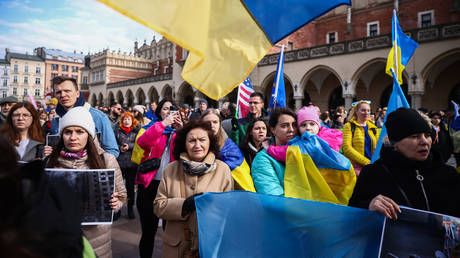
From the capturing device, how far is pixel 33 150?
293cm

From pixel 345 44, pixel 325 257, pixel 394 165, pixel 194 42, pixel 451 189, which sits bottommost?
pixel 325 257

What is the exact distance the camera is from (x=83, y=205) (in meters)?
1.99

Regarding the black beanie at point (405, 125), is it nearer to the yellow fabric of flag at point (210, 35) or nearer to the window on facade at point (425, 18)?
the yellow fabric of flag at point (210, 35)

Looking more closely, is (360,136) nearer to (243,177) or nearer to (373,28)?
(243,177)

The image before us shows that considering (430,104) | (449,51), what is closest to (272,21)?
(449,51)

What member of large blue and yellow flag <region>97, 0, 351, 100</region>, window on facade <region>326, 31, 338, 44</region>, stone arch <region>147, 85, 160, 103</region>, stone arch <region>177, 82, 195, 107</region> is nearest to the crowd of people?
large blue and yellow flag <region>97, 0, 351, 100</region>

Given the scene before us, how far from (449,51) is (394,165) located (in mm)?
15931

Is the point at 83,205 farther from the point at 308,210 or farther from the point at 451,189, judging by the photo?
the point at 451,189

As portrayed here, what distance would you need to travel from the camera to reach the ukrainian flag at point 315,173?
2412mm

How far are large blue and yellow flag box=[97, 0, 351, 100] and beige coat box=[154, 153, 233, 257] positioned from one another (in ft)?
3.30

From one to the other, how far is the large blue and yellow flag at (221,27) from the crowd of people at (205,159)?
710 mm

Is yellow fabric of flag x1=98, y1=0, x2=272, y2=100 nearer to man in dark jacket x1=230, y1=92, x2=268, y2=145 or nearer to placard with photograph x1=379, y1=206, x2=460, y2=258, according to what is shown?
placard with photograph x1=379, y1=206, x2=460, y2=258

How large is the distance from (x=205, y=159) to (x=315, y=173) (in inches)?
38.0

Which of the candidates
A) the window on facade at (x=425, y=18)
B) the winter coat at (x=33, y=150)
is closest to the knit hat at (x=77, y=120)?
the winter coat at (x=33, y=150)
